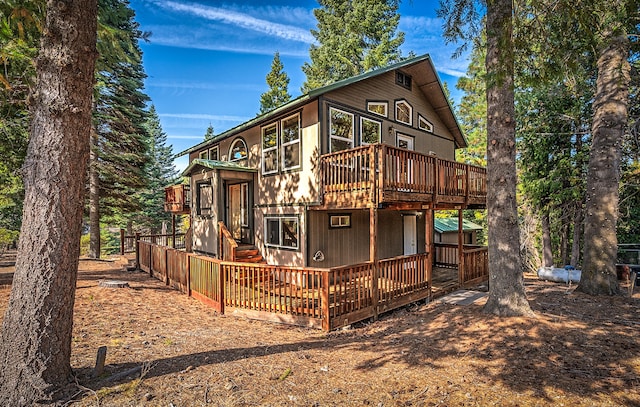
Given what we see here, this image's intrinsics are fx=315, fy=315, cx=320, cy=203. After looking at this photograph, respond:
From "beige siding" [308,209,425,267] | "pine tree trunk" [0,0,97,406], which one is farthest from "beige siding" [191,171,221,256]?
"pine tree trunk" [0,0,97,406]

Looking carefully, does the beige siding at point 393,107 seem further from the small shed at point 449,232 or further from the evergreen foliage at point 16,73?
the evergreen foliage at point 16,73

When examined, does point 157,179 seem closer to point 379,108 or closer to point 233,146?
point 233,146

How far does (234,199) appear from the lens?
13742 mm

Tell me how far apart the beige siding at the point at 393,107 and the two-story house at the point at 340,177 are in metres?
0.04

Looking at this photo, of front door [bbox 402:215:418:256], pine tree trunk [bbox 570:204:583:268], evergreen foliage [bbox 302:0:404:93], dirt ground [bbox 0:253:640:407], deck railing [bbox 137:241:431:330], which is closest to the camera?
dirt ground [bbox 0:253:640:407]

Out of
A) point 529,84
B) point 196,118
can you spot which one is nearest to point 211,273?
point 529,84

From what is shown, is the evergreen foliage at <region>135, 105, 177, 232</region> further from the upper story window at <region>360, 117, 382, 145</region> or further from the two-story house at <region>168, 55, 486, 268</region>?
the upper story window at <region>360, 117, 382, 145</region>

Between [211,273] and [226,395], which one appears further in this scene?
[211,273]

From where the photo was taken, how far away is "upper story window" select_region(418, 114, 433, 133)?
1359 cm

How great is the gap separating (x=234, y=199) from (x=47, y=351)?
34.0 ft

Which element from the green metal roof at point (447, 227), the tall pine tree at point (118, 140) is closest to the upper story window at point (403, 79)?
the green metal roof at point (447, 227)

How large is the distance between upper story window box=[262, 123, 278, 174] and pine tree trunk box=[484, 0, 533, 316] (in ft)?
22.6

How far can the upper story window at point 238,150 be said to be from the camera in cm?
1303

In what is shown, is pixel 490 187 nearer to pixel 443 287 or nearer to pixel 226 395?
pixel 443 287
